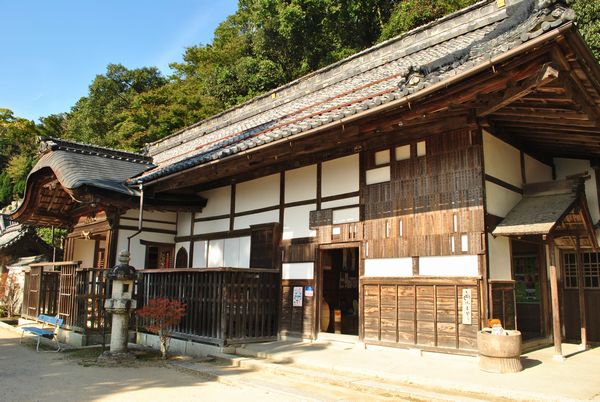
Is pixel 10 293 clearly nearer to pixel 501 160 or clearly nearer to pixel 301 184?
pixel 301 184

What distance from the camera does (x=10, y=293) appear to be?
1694 centimetres

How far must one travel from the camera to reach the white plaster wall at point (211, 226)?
12305 mm

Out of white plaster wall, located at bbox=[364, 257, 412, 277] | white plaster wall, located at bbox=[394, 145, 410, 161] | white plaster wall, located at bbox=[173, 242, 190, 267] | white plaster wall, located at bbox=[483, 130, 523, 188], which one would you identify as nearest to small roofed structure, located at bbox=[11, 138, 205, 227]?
white plaster wall, located at bbox=[173, 242, 190, 267]

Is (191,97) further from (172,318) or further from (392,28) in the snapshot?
(172,318)

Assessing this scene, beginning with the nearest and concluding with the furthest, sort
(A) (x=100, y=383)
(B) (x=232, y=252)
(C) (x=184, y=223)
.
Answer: (A) (x=100, y=383) < (B) (x=232, y=252) < (C) (x=184, y=223)

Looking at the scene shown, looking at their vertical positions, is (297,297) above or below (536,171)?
below

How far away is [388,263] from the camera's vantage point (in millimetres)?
8430

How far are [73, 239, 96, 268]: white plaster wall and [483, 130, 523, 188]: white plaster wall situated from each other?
14017 mm

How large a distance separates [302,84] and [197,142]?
17.7 ft

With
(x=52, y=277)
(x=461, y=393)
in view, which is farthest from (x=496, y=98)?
(x=52, y=277)

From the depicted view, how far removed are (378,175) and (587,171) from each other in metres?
4.69

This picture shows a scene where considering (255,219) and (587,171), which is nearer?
(587,171)

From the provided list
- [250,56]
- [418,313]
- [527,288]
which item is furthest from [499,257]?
[250,56]

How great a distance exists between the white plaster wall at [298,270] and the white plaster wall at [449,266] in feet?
8.61
